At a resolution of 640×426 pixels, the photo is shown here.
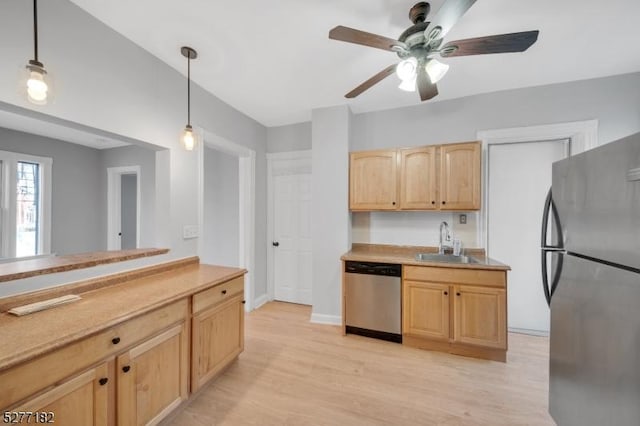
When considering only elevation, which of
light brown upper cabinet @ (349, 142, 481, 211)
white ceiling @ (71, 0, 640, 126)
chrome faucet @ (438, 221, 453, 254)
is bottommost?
chrome faucet @ (438, 221, 453, 254)

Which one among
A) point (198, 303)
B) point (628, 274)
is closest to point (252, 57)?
point (198, 303)

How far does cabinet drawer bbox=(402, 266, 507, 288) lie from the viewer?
7.40 ft

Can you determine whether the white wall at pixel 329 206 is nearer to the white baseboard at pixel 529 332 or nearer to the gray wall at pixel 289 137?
the gray wall at pixel 289 137

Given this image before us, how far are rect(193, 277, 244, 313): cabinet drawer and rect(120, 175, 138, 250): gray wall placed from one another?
12.5 feet

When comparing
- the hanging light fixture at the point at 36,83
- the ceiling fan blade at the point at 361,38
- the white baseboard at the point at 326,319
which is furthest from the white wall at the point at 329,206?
the hanging light fixture at the point at 36,83

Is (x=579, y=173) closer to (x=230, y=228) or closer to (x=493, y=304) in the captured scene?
(x=493, y=304)

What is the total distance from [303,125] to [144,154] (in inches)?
108

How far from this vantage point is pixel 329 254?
312 centimetres

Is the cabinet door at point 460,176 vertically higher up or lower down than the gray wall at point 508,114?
lower down

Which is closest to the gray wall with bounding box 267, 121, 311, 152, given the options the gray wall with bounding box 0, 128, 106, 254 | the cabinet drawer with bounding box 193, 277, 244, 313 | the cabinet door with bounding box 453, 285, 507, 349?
the cabinet drawer with bounding box 193, 277, 244, 313

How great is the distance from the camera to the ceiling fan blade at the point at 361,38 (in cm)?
142

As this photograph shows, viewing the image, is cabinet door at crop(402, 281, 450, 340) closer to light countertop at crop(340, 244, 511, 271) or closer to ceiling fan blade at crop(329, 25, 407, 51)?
light countertop at crop(340, 244, 511, 271)

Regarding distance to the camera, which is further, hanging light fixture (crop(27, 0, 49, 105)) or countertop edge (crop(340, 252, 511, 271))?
countertop edge (crop(340, 252, 511, 271))

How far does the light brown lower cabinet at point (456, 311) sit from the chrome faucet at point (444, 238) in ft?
1.86
